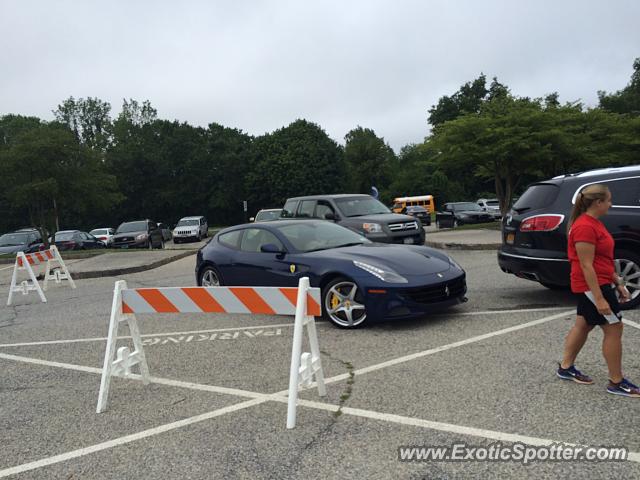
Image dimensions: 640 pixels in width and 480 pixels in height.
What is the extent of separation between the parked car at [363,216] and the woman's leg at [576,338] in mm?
7811

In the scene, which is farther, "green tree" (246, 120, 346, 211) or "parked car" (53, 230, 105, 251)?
"green tree" (246, 120, 346, 211)

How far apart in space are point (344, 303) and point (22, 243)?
2255 cm

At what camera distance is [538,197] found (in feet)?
24.0

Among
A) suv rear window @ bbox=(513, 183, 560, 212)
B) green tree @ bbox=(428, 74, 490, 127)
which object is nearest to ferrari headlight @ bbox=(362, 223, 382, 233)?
suv rear window @ bbox=(513, 183, 560, 212)

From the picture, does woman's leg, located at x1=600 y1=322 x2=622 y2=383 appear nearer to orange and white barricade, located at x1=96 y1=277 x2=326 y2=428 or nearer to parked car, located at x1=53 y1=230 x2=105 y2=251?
orange and white barricade, located at x1=96 y1=277 x2=326 y2=428

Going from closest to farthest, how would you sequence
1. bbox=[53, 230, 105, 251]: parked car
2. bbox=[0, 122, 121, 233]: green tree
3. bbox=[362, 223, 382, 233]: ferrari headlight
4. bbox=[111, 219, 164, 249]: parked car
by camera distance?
bbox=[362, 223, 382, 233]: ferrari headlight < bbox=[0, 122, 121, 233]: green tree < bbox=[53, 230, 105, 251]: parked car < bbox=[111, 219, 164, 249]: parked car

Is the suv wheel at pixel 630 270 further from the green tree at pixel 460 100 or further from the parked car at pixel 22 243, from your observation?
the green tree at pixel 460 100

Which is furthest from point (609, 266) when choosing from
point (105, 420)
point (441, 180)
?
point (441, 180)

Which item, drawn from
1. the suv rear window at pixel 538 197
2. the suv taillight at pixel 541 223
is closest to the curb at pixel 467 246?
the suv rear window at pixel 538 197

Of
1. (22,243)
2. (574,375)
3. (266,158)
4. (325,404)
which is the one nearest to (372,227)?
(574,375)

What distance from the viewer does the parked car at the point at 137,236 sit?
2781cm

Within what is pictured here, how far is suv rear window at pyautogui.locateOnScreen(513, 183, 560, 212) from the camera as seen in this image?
7.12m

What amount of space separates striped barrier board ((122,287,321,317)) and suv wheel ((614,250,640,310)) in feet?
13.9

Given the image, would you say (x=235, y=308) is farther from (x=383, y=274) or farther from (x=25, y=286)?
(x=25, y=286)
